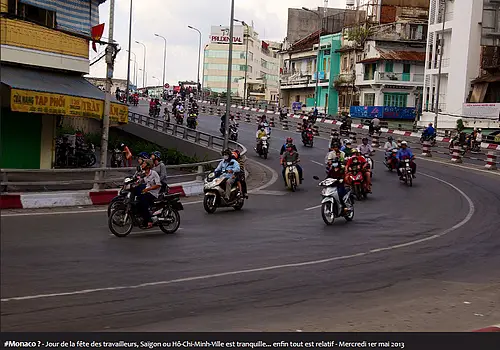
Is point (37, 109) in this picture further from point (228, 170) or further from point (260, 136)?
point (260, 136)

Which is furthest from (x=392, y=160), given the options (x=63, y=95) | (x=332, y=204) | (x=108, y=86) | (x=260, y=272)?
(x=260, y=272)

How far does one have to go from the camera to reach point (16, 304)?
4328 mm

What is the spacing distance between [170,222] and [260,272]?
4.19 meters

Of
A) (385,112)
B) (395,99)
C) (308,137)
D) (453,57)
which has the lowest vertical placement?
(308,137)

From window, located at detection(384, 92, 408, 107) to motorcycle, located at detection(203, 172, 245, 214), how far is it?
56.1 metres

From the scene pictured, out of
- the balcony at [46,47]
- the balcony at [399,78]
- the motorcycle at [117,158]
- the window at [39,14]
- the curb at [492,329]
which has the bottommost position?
the motorcycle at [117,158]

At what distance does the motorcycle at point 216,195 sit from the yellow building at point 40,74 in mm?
3679

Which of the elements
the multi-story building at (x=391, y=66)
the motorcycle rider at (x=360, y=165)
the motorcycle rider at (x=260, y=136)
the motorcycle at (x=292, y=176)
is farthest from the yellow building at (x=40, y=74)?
the multi-story building at (x=391, y=66)

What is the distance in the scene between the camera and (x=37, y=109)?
9367 millimetres

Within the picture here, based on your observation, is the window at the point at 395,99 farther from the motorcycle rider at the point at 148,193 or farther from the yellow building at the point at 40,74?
the motorcycle rider at the point at 148,193

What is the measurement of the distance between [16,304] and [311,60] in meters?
84.9

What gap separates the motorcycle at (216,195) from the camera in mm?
17453

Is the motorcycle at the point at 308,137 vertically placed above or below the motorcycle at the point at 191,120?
below
